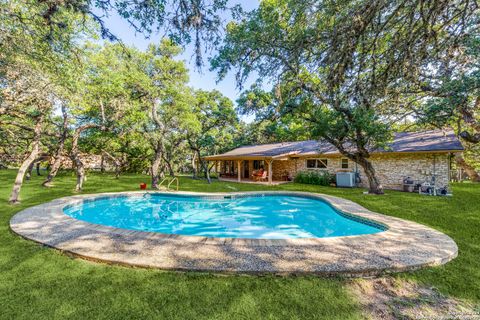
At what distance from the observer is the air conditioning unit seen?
47.0ft

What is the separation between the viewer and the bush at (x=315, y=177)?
15.5 meters

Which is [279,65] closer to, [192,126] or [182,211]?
[182,211]

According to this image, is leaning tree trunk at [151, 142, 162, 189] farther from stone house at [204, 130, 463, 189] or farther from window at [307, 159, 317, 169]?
window at [307, 159, 317, 169]

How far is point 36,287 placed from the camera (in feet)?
9.62

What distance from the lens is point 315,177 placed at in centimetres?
1623

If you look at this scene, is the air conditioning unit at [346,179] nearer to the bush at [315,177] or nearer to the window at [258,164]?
the bush at [315,177]

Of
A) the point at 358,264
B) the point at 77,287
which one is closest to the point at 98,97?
the point at 77,287

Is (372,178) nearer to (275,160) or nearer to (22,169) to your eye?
(275,160)

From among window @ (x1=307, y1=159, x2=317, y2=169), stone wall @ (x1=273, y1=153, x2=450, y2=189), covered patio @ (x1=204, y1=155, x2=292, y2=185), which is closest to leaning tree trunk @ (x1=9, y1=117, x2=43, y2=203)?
covered patio @ (x1=204, y1=155, x2=292, y2=185)

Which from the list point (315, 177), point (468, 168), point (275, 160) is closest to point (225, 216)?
point (315, 177)

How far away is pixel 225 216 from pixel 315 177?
940 centimetres

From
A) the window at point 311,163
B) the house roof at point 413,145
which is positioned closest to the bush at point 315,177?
the window at point 311,163

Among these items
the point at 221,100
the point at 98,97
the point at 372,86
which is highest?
the point at 221,100

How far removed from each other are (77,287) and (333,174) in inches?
617
